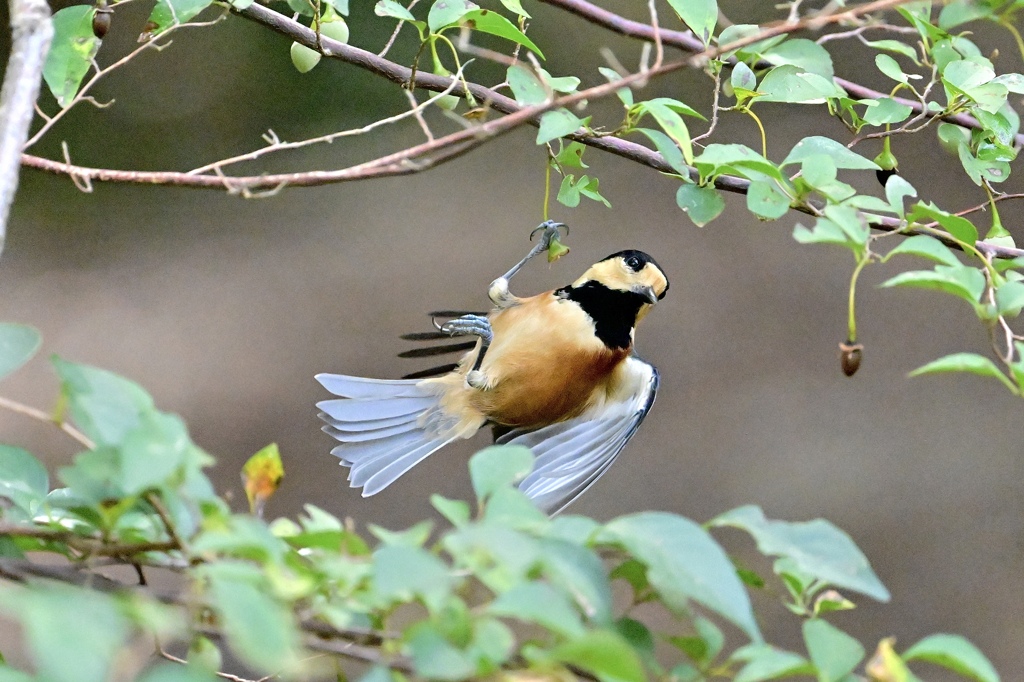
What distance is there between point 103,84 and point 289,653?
3492 mm

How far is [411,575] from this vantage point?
43 centimetres

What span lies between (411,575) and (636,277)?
105 centimetres

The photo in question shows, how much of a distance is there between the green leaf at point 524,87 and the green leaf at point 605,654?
56cm

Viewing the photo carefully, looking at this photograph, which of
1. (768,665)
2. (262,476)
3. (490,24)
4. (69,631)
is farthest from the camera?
(490,24)

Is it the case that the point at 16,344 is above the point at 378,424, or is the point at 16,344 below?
above

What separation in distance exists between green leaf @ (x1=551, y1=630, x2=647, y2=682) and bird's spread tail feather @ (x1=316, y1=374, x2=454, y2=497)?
3.86 feet

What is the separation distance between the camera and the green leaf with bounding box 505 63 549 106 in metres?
0.88

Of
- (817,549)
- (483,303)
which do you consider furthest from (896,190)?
(483,303)

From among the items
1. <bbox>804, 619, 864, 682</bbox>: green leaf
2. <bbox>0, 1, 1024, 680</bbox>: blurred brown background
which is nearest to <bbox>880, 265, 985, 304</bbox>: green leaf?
<bbox>804, 619, 864, 682</bbox>: green leaf

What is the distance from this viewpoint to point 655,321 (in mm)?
3221

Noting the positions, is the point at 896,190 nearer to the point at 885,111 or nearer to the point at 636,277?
the point at 885,111

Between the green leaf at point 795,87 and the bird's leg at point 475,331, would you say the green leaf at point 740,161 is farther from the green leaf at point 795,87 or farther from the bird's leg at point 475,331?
the bird's leg at point 475,331

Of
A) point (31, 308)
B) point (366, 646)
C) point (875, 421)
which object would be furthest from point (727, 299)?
point (366, 646)

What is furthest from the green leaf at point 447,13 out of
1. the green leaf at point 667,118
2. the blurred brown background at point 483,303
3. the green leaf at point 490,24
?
the blurred brown background at point 483,303
